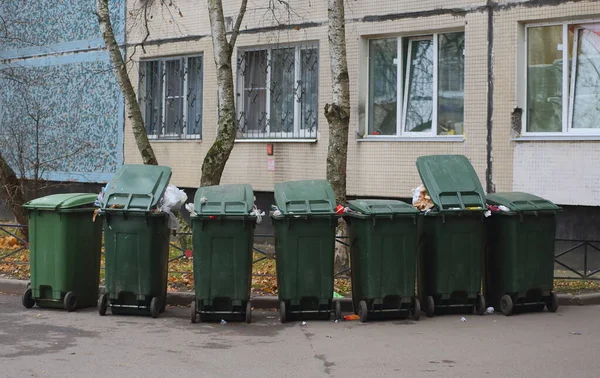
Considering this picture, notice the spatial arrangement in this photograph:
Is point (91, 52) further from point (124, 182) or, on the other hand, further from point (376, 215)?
point (376, 215)

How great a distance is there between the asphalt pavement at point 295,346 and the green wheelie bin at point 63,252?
0.63 ft

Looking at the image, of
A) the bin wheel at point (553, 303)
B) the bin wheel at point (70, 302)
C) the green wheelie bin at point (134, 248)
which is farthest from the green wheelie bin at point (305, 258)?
the bin wheel at point (553, 303)

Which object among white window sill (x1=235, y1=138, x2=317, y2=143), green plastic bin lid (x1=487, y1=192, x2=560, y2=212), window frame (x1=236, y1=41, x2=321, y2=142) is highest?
window frame (x1=236, y1=41, x2=321, y2=142)

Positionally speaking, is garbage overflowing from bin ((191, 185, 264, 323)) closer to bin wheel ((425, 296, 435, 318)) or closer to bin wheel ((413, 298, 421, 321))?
bin wheel ((413, 298, 421, 321))

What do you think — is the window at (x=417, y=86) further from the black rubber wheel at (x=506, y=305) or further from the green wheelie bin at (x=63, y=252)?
the green wheelie bin at (x=63, y=252)

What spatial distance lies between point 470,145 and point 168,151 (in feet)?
19.9

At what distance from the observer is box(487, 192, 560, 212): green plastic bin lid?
9.17 meters

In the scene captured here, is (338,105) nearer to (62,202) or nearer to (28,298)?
(62,202)

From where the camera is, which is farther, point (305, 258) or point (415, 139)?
point (415, 139)

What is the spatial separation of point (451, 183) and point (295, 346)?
267 cm

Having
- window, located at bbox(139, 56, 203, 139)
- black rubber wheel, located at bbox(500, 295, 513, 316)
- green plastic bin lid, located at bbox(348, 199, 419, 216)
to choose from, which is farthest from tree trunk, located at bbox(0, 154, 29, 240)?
black rubber wheel, located at bbox(500, 295, 513, 316)

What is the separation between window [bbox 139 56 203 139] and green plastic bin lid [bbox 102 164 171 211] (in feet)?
22.3

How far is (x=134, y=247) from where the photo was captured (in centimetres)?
895

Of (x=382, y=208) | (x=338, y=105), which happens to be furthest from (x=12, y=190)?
(x=382, y=208)
